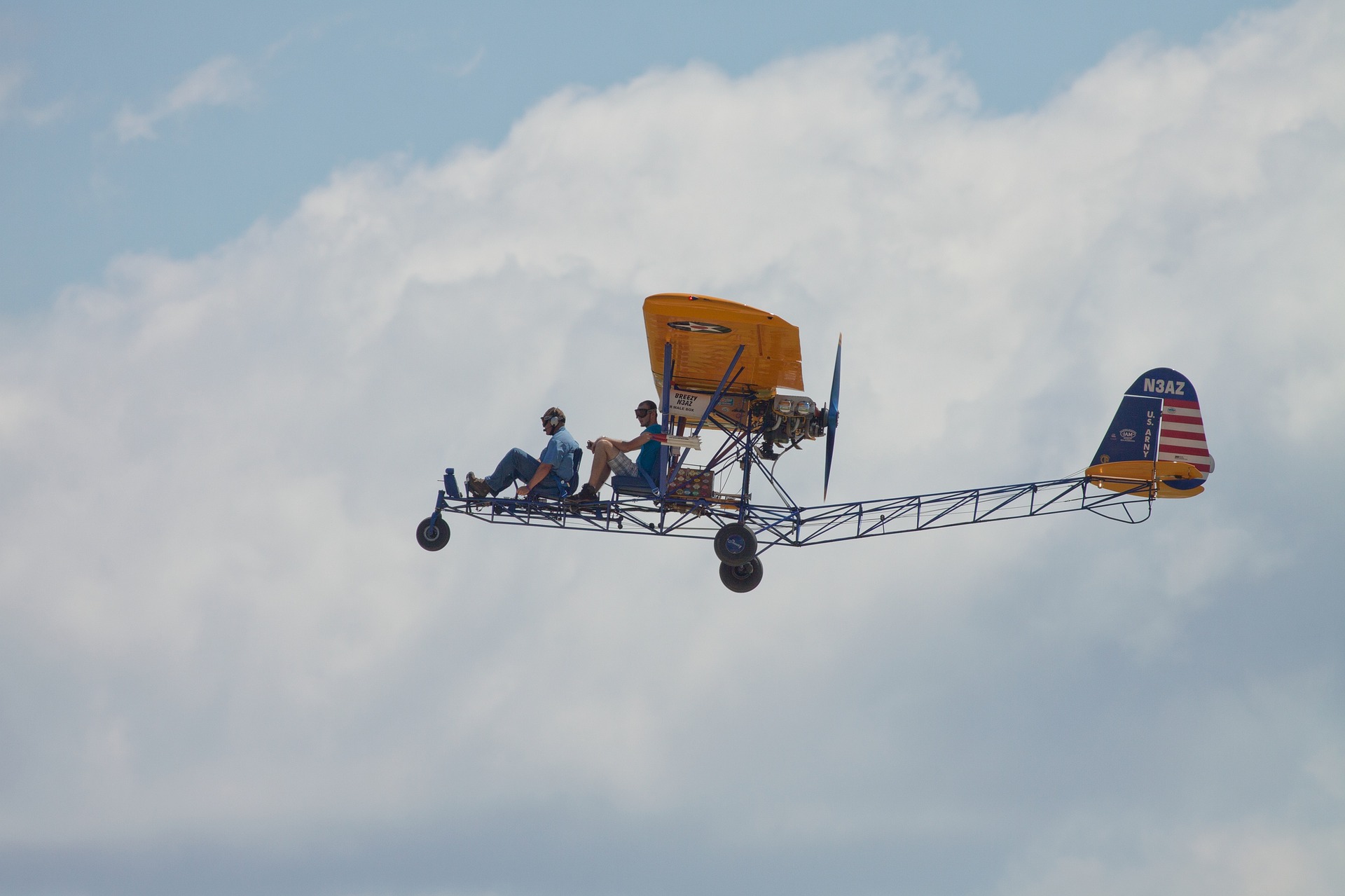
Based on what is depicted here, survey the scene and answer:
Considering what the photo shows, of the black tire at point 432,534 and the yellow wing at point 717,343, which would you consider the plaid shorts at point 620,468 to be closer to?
the yellow wing at point 717,343

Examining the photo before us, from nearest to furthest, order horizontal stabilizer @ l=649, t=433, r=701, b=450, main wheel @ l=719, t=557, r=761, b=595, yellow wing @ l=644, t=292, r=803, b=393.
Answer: yellow wing @ l=644, t=292, r=803, b=393, horizontal stabilizer @ l=649, t=433, r=701, b=450, main wheel @ l=719, t=557, r=761, b=595

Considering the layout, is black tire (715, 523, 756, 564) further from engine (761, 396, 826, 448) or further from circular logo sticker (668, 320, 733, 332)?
circular logo sticker (668, 320, 733, 332)

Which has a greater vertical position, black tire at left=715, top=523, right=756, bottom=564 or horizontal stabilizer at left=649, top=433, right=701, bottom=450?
horizontal stabilizer at left=649, top=433, right=701, bottom=450

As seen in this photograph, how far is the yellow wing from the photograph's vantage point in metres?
23.5

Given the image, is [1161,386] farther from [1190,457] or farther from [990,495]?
[990,495]

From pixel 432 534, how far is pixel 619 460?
335cm

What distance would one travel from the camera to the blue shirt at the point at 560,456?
24672 mm

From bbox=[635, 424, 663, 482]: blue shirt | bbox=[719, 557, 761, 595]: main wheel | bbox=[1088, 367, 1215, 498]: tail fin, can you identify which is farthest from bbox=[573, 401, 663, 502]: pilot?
bbox=[1088, 367, 1215, 498]: tail fin

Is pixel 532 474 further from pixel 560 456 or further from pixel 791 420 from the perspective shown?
pixel 791 420

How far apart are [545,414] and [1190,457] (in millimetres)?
11053

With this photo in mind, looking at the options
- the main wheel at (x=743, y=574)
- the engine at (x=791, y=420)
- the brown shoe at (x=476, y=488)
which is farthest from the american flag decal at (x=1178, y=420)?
the brown shoe at (x=476, y=488)

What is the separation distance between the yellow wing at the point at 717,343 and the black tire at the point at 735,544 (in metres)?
2.37

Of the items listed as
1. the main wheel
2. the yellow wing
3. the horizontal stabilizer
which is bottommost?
the main wheel

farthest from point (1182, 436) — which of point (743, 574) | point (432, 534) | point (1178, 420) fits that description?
point (432, 534)
